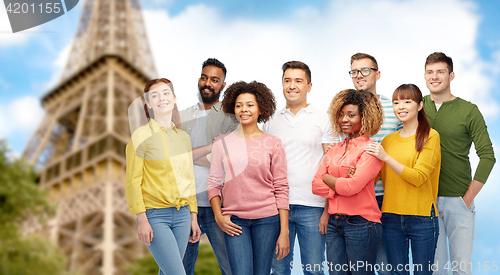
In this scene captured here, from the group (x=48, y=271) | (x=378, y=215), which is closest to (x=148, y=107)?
(x=378, y=215)

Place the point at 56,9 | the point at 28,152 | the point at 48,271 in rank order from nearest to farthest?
the point at 56,9 < the point at 48,271 < the point at 28,152

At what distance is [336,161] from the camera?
279 cm

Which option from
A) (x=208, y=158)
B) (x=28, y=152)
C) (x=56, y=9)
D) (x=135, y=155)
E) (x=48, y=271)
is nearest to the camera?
(x=135, y=155)

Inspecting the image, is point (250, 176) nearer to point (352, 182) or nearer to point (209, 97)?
point (352, 182)

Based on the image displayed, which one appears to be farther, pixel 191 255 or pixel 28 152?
pixel 28 152

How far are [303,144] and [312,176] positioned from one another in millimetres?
244

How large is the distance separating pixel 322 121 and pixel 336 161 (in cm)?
43

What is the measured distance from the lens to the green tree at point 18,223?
8.72 m

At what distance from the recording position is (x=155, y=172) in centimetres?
262

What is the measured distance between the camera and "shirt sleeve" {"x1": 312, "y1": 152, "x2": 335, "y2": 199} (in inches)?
107

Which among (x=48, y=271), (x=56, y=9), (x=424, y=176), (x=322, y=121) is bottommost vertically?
(x=48, y=271)

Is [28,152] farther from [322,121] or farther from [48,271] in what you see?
[322,121]

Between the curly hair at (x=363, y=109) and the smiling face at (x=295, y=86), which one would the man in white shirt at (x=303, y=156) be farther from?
the curly hair at (x=363, y=109)

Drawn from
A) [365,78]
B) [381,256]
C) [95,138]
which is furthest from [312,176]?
[95,138]
